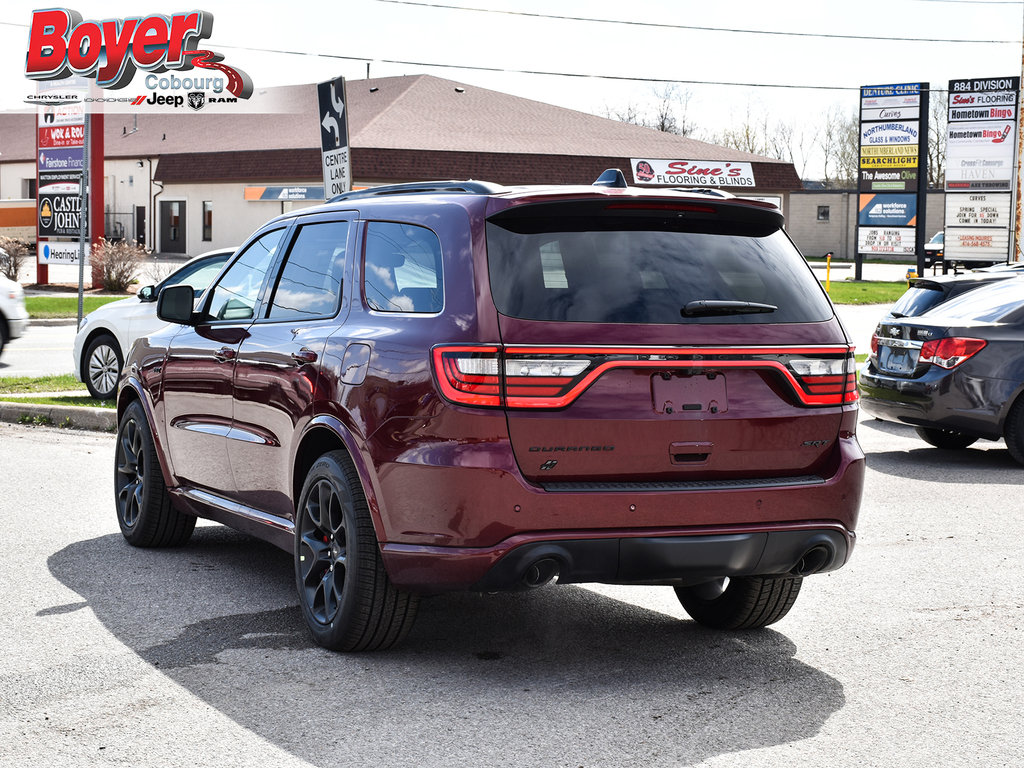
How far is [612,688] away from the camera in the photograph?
198 inches

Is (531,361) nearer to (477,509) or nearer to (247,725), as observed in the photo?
(477,509)

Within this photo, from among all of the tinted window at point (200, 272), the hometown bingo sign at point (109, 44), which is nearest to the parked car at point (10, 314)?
the tinted window at point (200, 272)

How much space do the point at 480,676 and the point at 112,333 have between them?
33.0ft

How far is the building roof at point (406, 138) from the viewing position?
2178 inches

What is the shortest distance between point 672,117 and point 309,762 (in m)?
102

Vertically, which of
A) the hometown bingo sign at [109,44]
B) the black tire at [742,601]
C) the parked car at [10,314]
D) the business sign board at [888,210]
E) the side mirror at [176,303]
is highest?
the hometown bingo sign at [109,44]

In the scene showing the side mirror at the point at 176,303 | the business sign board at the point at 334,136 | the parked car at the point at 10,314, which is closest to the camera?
the side mirror at the point at 176,303

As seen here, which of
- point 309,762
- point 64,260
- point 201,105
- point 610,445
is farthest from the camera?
point 201,105

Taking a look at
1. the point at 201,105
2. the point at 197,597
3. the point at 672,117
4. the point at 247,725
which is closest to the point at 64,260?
the point at 201,105

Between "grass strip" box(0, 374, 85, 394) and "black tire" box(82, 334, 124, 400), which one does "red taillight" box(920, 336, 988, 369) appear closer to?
"black tire" box(82, 334, 124, 400)

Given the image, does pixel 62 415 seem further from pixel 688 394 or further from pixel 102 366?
pixel 688 394

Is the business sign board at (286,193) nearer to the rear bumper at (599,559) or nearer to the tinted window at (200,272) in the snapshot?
the tinted window at (200,272)

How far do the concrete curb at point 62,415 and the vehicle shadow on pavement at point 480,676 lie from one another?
625 cm

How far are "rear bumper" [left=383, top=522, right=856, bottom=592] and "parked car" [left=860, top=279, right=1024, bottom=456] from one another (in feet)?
21.5
